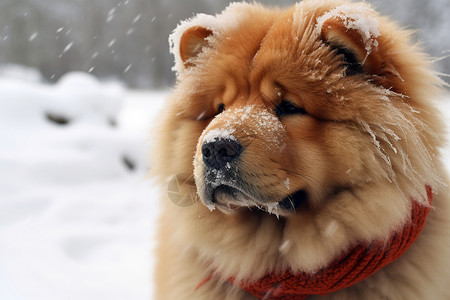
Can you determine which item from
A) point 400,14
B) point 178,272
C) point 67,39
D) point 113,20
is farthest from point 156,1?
point 178,272

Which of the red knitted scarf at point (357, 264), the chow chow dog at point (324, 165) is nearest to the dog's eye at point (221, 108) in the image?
the chow chow dog at point (324, 165)

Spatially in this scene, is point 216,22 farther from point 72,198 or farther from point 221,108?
point 72,198

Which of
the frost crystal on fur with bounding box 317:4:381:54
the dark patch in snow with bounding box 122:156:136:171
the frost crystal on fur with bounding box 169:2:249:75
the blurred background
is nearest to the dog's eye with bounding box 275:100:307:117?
the frost crystal on fur with bounding box 317:4:381:54

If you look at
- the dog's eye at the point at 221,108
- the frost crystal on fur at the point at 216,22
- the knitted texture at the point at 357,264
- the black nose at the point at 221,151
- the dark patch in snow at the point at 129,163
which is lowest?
the dark patch in snow at the point at 129,163

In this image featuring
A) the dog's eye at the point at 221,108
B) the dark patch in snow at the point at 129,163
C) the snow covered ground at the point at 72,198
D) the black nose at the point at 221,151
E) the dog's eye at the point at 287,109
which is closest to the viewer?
the black nose at the point at 221,151

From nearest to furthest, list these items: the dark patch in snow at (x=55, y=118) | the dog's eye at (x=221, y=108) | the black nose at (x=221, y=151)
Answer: the black nose at (x=221, y=151) < the dog's eye at (x=221, y=108) < the dark patch in snow at (x=55, y=118)

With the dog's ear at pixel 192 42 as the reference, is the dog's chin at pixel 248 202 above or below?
below

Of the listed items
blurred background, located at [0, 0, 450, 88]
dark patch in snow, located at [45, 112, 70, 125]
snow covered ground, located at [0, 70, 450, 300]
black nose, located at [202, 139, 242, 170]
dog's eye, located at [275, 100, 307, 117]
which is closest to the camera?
black nose, located at [202, 139, 242, 170]

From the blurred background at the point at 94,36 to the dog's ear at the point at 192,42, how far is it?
19113 millimetres

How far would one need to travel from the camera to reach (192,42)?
2.29m

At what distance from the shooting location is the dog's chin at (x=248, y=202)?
1.74 m

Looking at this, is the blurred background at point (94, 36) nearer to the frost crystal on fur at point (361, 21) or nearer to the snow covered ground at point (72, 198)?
the snow covered ground at point (72, 198)

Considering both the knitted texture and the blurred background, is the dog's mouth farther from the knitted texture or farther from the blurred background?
the blurred background

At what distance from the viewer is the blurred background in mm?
21359
